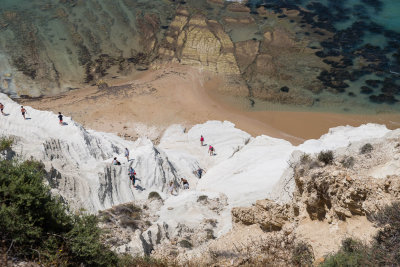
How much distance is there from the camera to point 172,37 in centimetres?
4003

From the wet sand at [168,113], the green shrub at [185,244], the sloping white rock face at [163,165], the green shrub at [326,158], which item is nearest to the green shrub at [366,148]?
the sloping white rock face at [163,165]

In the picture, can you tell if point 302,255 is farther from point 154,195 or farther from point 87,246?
point 154,195

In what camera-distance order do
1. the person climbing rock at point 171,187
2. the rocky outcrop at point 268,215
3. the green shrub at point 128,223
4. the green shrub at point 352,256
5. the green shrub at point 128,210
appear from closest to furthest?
the green shrub at point 352,256
the rocky outcrop at point 268,215
the green shrub at point 128,223
the green shrub at point 128,210
the person climbing rock at point 171,187

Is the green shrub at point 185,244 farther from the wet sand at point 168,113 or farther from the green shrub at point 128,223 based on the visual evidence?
the wet sand at point 168,113

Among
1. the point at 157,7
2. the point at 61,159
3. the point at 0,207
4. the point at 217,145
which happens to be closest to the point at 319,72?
the point at 217,145

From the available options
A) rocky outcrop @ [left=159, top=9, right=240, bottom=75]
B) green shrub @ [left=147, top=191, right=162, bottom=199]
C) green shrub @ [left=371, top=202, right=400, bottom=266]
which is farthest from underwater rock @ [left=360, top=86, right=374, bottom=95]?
green shrub @ [left=371, top=202, right=400, bottom=266]

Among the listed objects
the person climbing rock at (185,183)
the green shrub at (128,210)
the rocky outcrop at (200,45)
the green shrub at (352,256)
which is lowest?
the person climbing rock at (185,183)

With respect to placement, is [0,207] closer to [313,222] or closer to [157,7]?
[313,222]

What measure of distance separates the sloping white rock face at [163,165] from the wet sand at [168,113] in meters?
4.53

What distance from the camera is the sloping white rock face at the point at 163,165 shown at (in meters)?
15.5

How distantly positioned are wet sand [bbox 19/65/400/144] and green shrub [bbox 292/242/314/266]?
Result: 1916cm

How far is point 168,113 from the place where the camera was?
1182 inches

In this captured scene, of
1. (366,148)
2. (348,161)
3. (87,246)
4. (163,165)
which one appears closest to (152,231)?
(87,246)

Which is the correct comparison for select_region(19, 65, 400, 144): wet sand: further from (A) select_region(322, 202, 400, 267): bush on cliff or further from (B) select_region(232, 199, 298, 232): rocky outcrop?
(A) select_region(322, 202, 400, 267): bush on cliff
